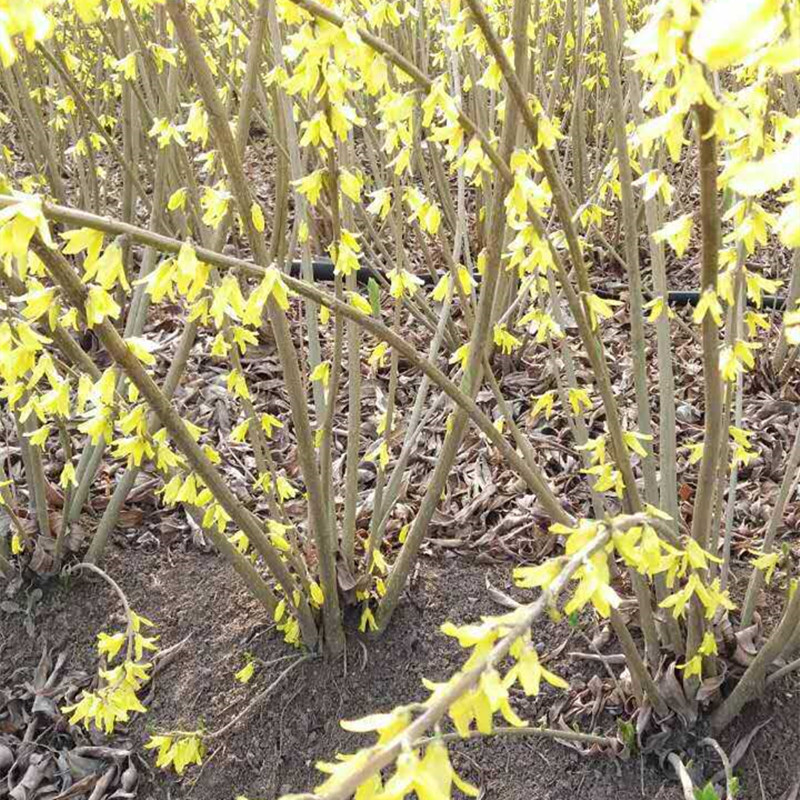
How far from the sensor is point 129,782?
250 cm

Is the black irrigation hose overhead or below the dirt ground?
overhead

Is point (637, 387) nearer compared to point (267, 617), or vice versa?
point (637, 387)

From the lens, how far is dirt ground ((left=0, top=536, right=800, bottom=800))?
226 cm

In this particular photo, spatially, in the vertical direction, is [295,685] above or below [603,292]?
below

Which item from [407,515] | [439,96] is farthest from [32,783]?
[439,96]

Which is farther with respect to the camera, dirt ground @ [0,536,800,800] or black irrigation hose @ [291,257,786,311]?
black irrigation hose @ [291,257,786,311]

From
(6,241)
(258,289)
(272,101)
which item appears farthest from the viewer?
(272,101)

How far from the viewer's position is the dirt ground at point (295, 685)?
2.26 m

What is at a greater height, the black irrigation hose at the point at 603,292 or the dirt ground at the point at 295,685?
the black irrigation hose at the point at 603,292

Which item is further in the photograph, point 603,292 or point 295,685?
point 603,292

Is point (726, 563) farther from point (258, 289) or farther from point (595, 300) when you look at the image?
point (258, 289)

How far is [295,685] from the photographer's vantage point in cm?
259

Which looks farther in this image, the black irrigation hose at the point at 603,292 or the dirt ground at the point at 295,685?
the black irrigation hose at the point at 603,292

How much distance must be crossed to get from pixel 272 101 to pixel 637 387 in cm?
146
